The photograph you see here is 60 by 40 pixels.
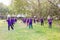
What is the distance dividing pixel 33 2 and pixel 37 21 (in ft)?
15.7

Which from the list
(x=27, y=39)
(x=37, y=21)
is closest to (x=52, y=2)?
(x=27, y=39)

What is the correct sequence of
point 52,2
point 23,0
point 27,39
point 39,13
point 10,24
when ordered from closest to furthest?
point 27,39
point 10,24
point 52,2
point 39,13
point 23,0

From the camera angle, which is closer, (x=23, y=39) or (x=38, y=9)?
(x=23, y=39)

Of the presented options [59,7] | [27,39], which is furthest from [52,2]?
[27,39]

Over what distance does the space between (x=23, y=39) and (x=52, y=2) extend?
12710mm

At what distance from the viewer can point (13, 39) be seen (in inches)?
662

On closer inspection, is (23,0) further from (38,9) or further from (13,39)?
(13,39)

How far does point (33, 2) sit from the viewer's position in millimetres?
48875

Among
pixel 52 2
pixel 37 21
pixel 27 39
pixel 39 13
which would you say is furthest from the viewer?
pixel 37 21

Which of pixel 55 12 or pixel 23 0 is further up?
pixel 23 0

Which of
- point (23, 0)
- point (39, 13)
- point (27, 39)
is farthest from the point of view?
point (23, 0)

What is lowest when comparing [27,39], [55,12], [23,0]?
[27,39]

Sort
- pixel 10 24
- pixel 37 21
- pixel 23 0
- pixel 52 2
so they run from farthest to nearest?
pixel 23 0 → pixel 37 21 → pixel 52 2 → pixel 10 24

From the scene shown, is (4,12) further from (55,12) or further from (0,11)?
(55,12)
